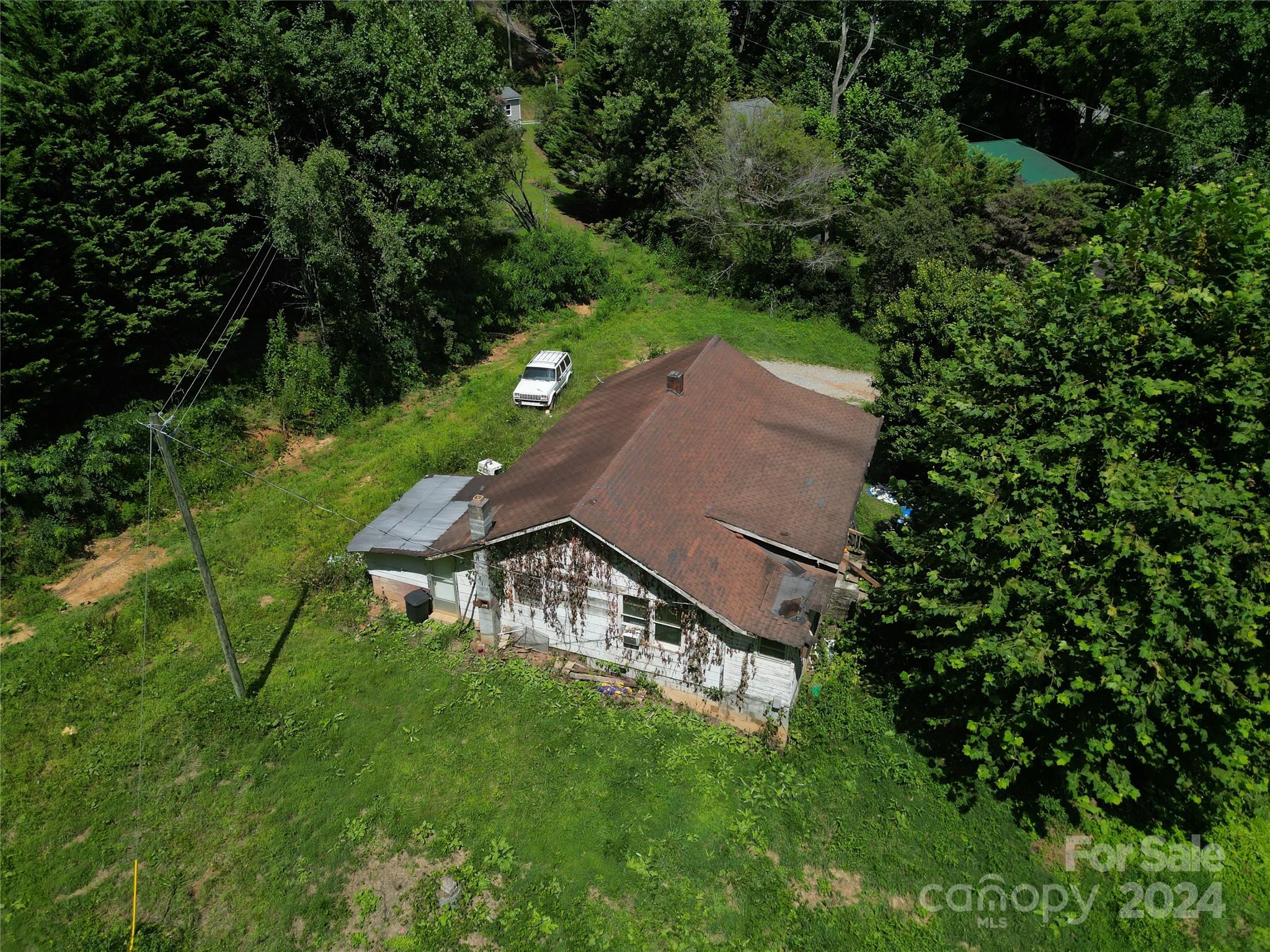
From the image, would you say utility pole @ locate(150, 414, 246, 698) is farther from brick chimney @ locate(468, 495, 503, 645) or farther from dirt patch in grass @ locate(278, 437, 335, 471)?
dirt patch in grass @ locate(278, 437, 335, 471)

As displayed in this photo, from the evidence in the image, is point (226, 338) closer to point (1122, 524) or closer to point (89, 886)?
point (89, 886)

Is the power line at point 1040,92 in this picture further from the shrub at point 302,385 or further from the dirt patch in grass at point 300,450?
the dirt patch in grass at point 300,450

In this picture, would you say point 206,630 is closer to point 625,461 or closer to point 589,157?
point 625,461

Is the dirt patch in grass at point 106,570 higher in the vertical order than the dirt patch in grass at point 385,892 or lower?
higher

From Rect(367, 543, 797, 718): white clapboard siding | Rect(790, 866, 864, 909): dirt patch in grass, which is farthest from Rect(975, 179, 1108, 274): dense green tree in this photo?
Rect(790, 866, 864, 909): dirt patch in grass

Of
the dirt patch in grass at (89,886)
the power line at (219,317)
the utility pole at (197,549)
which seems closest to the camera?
the dirt patch in grass at (89,886)

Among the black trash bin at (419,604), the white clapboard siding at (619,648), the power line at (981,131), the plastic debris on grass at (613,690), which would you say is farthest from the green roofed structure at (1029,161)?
the black trash bin at (419,604)
